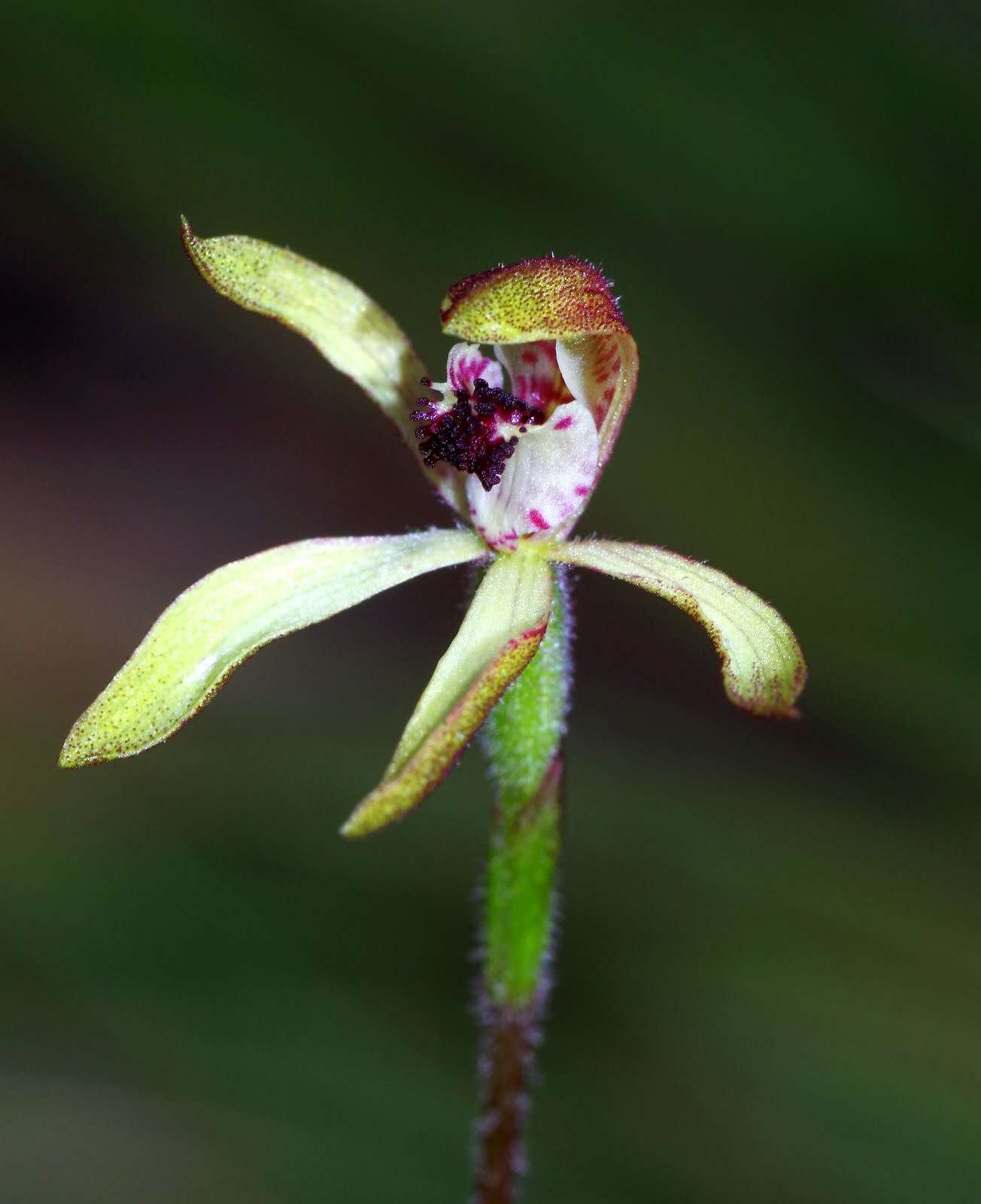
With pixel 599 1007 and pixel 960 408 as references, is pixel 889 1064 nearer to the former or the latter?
pixel 599 1007

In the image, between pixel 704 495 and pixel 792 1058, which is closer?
pixel 792 1058

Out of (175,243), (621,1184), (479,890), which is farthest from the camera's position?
(175,243)

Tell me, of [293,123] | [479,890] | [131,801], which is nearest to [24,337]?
[293,123]

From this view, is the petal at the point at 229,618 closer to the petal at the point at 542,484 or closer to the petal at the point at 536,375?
the petal at the point at 542,484

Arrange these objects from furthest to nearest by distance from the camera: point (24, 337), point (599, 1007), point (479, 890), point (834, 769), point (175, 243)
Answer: point (24, 337) → point (175, 243) → point (834, 769) → point (599, 1007) → point (479, 890)

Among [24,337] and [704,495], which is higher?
[24,337]

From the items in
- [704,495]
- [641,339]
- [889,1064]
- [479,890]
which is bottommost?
[479,890]

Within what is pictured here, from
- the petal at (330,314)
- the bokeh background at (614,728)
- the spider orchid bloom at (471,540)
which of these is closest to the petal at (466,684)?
the spider orchid bloom at (471,540)
